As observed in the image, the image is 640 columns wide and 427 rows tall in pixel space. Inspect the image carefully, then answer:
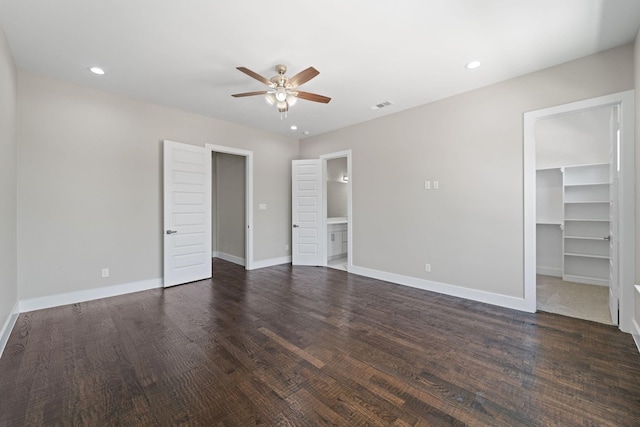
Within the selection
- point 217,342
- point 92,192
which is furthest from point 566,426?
point 92,192

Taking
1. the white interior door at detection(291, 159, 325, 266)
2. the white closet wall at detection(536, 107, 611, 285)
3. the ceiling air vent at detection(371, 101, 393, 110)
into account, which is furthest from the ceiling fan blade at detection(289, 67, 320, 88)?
the white closet wall at detection(536, 107, 611, 285)

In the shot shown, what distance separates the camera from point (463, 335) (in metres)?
2.66

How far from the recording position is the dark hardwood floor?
165 cm

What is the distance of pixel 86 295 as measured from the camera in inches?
Result: 143

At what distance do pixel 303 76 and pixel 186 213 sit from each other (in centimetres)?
310

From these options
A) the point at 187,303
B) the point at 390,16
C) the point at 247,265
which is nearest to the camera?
the point at 390,16

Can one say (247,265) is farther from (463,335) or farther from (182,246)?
(463,335)

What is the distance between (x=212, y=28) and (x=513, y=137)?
144 inches

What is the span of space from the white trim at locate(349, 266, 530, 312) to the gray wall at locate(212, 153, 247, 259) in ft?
9.43

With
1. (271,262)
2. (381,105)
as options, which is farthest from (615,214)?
(271,262)

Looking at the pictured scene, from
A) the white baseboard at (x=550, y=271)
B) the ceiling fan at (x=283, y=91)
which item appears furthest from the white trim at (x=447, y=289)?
the ceiling fan at (x=283, y=91)

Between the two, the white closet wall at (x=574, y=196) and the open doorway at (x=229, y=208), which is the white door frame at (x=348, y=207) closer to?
the open doorway at (x=229, y=208)

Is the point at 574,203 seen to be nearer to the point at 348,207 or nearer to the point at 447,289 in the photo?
the point at 447,289

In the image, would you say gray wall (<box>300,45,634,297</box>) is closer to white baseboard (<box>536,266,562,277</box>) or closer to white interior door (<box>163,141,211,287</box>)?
white baseboard (<box>536,266,562,277</box>)
